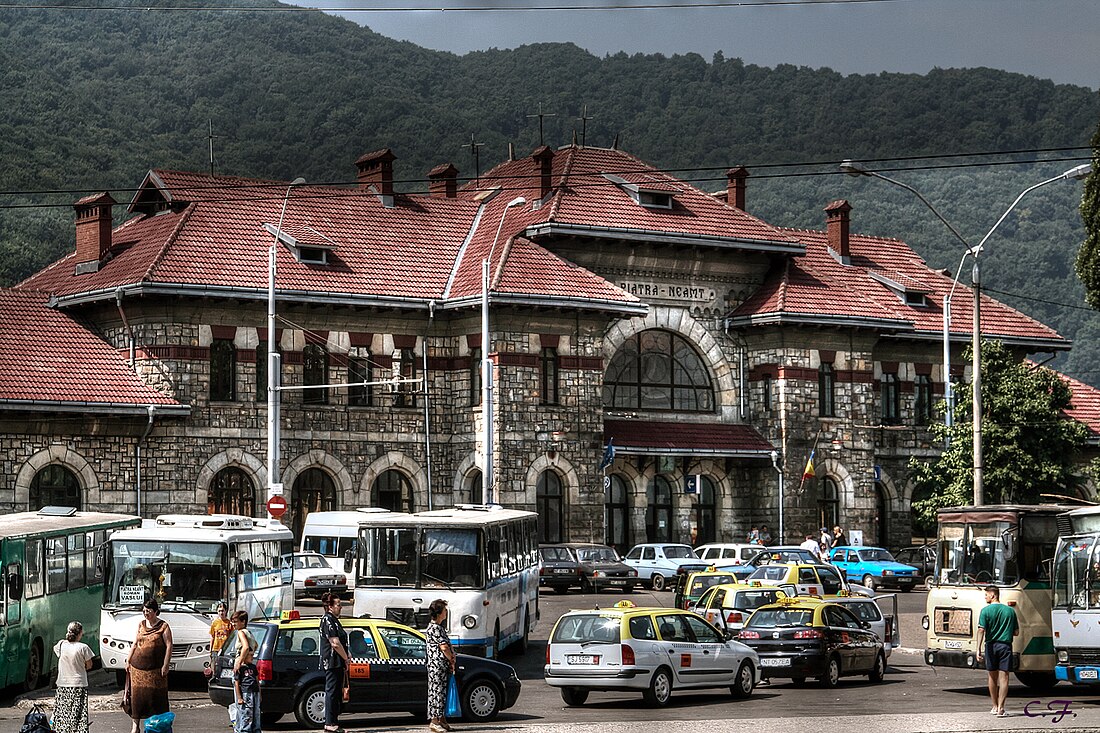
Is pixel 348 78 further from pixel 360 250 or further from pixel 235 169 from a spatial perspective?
pixel 360 250

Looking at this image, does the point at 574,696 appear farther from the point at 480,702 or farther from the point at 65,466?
the point at 65,466

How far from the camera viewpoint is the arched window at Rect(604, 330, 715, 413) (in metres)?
55.5

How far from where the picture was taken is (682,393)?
186 feet

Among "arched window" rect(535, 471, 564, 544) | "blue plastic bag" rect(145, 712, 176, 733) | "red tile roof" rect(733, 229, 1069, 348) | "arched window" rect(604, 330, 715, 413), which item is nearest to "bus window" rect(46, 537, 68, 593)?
"blue plastic bag" rect(145, 712, 176, 733)

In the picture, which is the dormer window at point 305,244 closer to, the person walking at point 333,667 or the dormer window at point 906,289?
the dormer window at point 906,289

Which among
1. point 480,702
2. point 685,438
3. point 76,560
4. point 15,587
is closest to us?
point 480,702

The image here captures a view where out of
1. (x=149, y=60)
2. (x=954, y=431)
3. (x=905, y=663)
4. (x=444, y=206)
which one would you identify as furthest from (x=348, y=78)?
(x=905, y=663)

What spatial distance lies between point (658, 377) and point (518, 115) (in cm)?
7683

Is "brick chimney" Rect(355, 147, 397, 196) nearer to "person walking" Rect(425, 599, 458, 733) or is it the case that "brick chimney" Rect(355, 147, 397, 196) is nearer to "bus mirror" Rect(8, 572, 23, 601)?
"bus mirror" Rect(8, 572, 23, 601)

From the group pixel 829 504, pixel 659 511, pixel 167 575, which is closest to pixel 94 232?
pixel 659 511

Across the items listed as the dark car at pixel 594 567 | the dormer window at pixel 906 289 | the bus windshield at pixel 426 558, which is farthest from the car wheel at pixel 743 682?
the dormer window at pixel 906 289

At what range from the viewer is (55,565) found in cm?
2944

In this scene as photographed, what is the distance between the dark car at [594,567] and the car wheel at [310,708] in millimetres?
25248

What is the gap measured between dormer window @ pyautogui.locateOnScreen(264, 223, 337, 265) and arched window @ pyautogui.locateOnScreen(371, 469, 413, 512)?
6.38 meters
